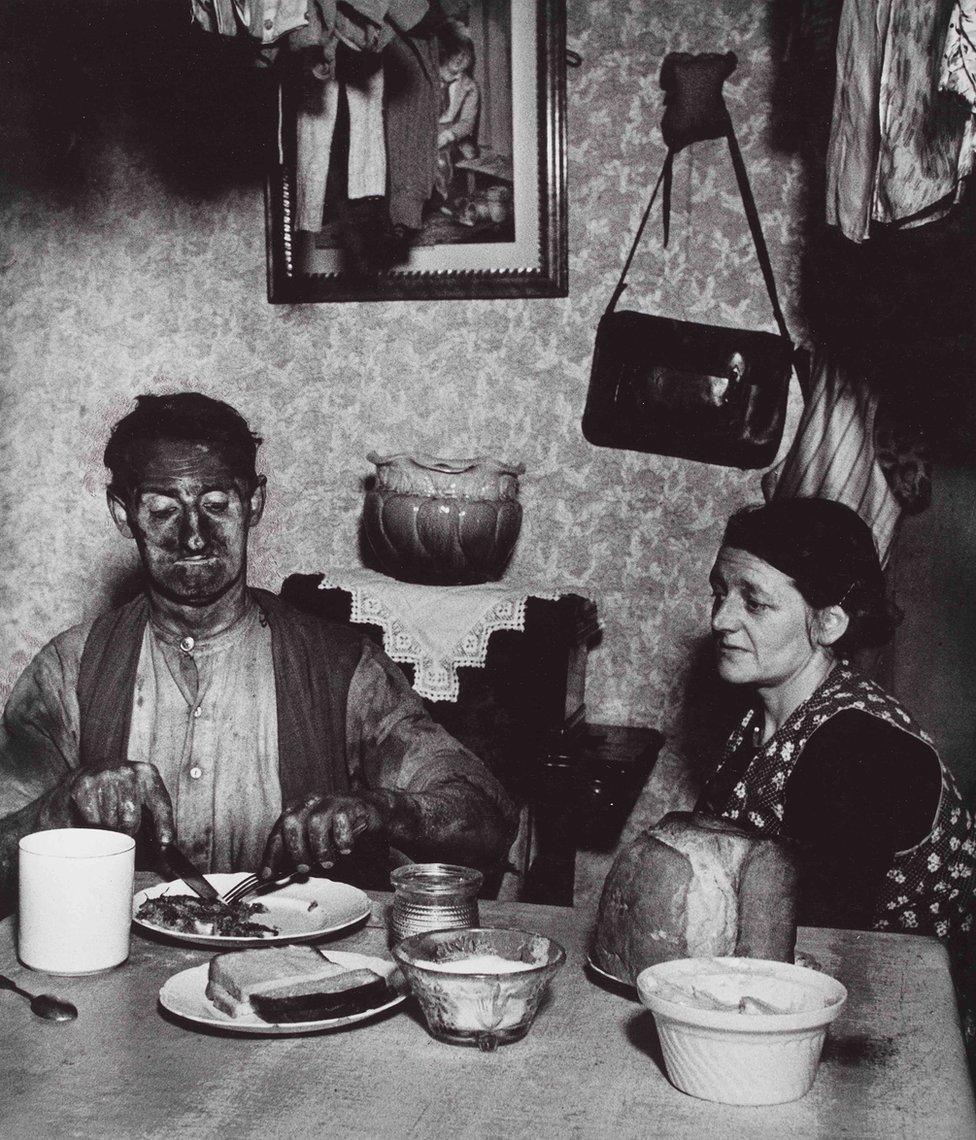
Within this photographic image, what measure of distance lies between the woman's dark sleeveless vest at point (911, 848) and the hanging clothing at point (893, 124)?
834 millimetres

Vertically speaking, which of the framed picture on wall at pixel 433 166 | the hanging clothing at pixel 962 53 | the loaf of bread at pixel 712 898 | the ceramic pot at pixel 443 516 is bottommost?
the loaf of bread at pixel 712 898

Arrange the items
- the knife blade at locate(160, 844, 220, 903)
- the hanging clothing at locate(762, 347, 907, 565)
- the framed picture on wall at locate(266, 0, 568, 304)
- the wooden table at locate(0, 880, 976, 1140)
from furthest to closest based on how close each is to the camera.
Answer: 1. the framed picture on wall at locate(266, 0, 568, 304)
2. the hanging clothing at locate(762, 347, 907, 565)
3. the knife blade at locate(160, 844, 220, 903)
4. the wooden table at locate(0, 880, 976, 1140)

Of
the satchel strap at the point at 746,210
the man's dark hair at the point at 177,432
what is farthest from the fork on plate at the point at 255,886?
the satchel strap at the point at 746,210

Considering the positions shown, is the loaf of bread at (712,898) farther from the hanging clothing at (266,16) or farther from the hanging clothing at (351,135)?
the hanging clothing at (351,135)

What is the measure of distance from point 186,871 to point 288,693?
693mm

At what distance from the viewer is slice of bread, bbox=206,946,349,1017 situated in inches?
56.1

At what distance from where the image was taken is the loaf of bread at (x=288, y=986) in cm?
140

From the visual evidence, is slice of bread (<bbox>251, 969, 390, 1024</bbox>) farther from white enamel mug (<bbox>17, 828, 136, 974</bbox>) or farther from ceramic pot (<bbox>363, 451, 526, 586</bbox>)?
ceramic pot (<bbox>363, 451, 526, 586</bbox>)

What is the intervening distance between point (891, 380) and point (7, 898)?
7.61 ft

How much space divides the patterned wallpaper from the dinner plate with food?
187cm

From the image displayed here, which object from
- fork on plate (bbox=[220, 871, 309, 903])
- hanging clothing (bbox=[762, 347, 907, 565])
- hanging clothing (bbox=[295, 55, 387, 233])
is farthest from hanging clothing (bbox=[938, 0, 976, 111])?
hanging clothing (bbox=[295, 55, 387, 233])

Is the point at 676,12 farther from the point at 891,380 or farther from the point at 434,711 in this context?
the point at 434,711

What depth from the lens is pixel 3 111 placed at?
3975 mm

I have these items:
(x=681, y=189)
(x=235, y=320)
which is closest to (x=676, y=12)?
(x=681, y=189)
